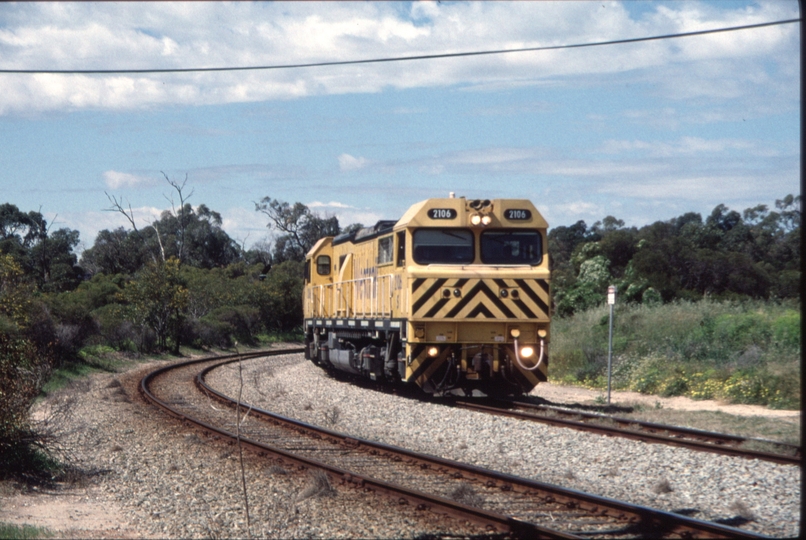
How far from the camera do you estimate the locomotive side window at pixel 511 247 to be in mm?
16516

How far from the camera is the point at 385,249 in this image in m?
18.0

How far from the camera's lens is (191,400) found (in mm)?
18266

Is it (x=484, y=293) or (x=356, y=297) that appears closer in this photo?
(x=484, y=293)

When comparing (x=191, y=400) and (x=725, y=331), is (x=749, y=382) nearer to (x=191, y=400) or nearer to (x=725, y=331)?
(x=725, y=331)

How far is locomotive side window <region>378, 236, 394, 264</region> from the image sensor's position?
17.6m

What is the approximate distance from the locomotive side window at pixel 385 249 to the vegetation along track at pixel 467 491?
4.85 meters

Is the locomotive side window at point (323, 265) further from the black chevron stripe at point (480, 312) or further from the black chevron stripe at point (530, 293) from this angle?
the black chevron stripe at point (530, 293)

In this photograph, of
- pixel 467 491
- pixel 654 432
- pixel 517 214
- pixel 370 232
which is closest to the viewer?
pixel 467 491

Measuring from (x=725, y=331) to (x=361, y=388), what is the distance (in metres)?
9.81

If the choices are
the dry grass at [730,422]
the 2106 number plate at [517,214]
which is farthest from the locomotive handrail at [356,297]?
the dry grass at [730,422]

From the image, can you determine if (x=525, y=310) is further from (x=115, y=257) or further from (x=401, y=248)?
(x=115, y=257)

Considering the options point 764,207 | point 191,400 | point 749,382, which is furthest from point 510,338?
point 764,207

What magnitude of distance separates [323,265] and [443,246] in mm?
8881

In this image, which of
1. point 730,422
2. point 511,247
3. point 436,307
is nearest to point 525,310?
point 511,247
